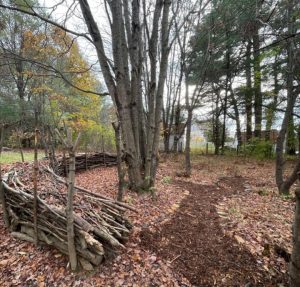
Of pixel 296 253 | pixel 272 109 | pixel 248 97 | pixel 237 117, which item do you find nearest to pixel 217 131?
pixel 237 117

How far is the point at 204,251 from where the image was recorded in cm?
246

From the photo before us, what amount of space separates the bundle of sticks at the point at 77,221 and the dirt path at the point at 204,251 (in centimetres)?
56

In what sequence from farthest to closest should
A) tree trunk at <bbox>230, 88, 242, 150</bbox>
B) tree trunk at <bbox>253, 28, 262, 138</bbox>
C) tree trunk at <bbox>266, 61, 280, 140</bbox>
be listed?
1. tree trunk at <bbox>230, 88, 242, 150</bbox>
2. tree trunk at <bbox>253, 28, 262, 138</bbox>
3. tree trunk at <bbox>266, 61, 280, 140</bbox>

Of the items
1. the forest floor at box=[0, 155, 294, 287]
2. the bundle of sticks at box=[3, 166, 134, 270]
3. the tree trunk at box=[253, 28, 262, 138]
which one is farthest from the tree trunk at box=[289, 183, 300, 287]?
the tree trunk at box=[253, 28, 262, 138]

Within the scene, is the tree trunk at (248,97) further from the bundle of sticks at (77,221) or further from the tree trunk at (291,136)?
the bundle of sticks at (77,221)

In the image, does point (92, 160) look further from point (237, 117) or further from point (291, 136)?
point (291, 136)

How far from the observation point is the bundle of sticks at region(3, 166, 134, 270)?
2.03m

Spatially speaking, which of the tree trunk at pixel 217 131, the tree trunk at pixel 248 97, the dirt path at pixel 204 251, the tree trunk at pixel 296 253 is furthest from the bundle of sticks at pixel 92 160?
the tree trunk at pixel 248 97

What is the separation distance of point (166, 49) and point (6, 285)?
14.3ft

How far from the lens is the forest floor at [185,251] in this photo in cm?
203

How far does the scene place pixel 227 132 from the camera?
1505 centimetres

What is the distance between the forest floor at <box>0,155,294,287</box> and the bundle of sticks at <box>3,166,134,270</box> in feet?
0.49

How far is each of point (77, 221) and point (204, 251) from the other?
1619mm

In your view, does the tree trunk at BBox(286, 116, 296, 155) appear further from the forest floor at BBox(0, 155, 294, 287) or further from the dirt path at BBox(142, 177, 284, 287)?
the dirt path at BBox(142, 177, 284, 287)
